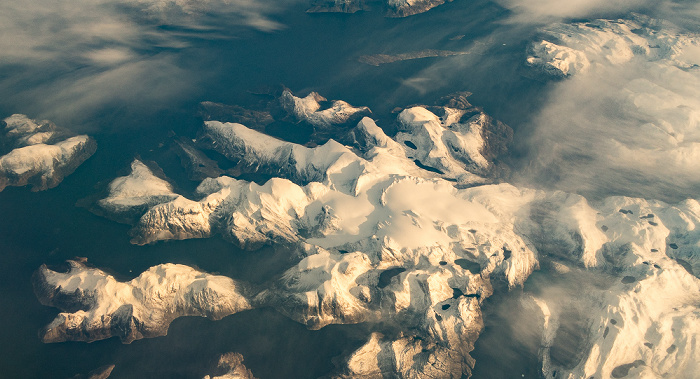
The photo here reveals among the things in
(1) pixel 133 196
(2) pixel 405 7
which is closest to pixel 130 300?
(1) pixel 133 196

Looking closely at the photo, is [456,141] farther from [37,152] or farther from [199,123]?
[37,152]

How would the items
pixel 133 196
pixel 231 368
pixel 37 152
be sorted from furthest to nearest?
pixel 37 152 < pixel 133 196 < pixel 231 368

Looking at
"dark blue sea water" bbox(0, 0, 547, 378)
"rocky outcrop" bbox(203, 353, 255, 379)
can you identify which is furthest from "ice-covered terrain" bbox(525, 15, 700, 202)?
"rocky outcrop" bbox(203, 353, 255, 379)

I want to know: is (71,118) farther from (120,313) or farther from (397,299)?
(397,299)

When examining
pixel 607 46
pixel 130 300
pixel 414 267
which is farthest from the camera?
pixel 607 46

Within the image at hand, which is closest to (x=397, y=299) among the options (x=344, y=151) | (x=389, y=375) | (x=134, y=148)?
(x=389, y=375)

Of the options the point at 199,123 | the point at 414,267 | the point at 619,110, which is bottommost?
the point at 414,267

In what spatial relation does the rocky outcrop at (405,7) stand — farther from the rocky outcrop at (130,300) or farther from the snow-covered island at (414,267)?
the rocky outcrop at (130,300)

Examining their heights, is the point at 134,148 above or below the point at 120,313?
above
